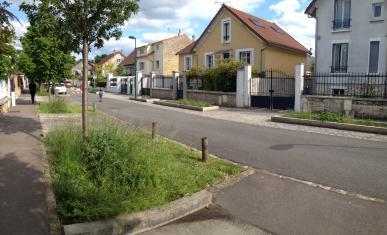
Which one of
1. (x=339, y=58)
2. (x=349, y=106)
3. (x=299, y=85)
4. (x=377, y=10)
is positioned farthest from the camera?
(x=339, y=58)

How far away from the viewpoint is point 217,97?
2447 centimetres

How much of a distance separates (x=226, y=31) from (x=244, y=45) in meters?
2.81

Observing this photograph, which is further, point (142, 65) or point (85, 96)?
point (142, 65)

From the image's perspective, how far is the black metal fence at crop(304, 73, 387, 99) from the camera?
16969 millimetres

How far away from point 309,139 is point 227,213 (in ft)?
22.7

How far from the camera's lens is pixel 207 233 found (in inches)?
183

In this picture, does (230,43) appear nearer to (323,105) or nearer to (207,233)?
(323,105)

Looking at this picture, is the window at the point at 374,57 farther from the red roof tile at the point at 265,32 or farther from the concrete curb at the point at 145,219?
the concrete curb at the point at 145,219

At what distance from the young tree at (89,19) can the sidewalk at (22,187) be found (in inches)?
50.0

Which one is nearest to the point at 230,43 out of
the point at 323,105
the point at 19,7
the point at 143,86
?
the point at 143,86

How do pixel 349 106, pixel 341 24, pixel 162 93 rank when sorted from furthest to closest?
pixel 162 93 < pixel 341 24 < pixel 349 106

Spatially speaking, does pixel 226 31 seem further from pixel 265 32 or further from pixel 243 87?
pixel 243 87

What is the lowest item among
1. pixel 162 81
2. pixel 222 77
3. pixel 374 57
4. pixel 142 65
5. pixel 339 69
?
pixel 162 81

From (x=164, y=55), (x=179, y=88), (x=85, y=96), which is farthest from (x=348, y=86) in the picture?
(x=164, y=55)
